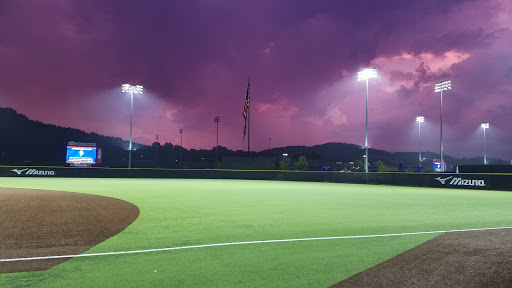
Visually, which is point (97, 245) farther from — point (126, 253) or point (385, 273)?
point (385, 273)

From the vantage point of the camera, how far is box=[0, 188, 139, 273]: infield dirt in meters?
5.97

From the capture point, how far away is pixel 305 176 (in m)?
39.8

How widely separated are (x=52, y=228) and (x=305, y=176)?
33206mm

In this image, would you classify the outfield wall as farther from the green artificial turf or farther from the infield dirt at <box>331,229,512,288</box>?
the infield dirt at <box>331,229,512,288</box>

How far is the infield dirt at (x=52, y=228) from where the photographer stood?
5969 mm

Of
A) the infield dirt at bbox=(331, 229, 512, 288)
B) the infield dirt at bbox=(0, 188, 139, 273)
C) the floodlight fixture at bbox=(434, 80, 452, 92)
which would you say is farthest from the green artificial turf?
the floodlight fixture at bbox=(434, 80, 452, 92)

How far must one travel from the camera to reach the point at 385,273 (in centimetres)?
489

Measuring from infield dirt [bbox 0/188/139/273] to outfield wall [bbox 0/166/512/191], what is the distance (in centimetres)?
2527

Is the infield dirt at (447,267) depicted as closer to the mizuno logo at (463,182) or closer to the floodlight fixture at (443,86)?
the mizuno logo at (463,182)

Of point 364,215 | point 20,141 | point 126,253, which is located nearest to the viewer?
point 126,253

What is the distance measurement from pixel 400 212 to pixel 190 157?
572 ft

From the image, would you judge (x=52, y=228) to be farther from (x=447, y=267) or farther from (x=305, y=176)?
(x=305, y=176)

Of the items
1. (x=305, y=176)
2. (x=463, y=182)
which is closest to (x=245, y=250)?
(x=463, y=182)

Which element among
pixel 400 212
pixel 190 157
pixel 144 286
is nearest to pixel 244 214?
pixel 400 212
